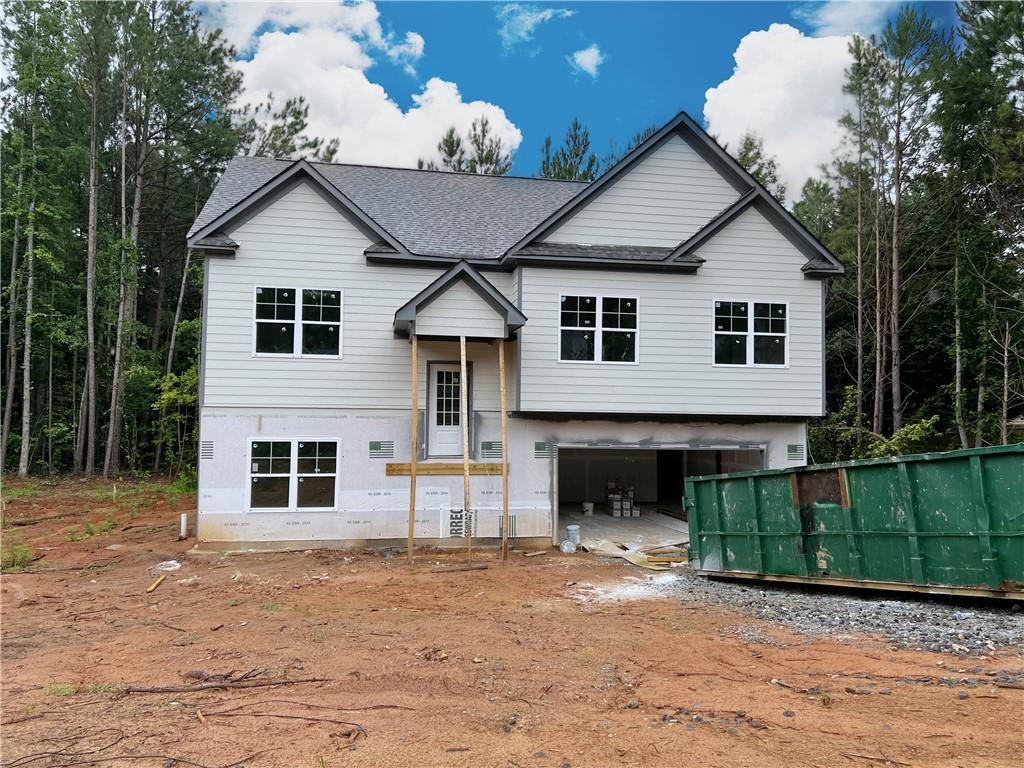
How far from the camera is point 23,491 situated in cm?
2080

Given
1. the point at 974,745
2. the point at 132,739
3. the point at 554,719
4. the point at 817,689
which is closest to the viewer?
the point at 974,745

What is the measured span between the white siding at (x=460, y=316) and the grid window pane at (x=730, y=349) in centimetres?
477

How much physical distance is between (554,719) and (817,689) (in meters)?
2.28

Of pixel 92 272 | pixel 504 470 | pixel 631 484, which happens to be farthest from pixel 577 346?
pixel 92 272

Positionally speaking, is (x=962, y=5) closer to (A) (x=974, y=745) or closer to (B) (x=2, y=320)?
(A) (x=974, y=745)

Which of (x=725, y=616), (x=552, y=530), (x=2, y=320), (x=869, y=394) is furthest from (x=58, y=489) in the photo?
(x=869, y=394)

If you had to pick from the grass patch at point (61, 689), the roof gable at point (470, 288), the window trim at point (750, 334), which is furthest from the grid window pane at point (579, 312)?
the grass patch at point (61, 689)

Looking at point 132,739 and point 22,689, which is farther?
point 22,689

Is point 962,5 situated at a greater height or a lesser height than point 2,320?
greater

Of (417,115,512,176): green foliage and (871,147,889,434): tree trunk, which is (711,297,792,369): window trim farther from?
(417,115,512,176): green foliage

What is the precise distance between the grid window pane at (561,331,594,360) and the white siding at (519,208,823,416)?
21 centimetres

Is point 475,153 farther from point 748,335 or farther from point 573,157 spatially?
point 748,335

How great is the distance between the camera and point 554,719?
496 cm

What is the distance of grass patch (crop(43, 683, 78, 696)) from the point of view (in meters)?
5.68
